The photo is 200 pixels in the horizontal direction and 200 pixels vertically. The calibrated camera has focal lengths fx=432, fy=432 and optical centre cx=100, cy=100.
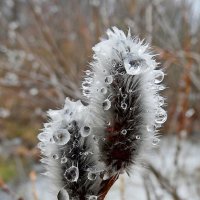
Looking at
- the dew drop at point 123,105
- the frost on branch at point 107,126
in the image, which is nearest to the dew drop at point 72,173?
the frost on branch at point 107,126

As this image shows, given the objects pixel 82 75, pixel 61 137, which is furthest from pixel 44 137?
pixel 82 75

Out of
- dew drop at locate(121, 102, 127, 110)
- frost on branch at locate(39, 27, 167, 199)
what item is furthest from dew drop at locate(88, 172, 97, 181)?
dew drop at locate(121, 102, 127, 110)

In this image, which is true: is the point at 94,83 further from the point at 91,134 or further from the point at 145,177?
the point at 145,177

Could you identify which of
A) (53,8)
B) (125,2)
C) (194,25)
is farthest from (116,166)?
(53,8)

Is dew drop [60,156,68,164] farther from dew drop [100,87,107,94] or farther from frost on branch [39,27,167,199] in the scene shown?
dew drop [100,87,107,94]

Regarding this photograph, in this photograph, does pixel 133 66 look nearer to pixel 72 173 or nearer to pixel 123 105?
pixel 123 105

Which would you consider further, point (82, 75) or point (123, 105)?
point (82, 75)
